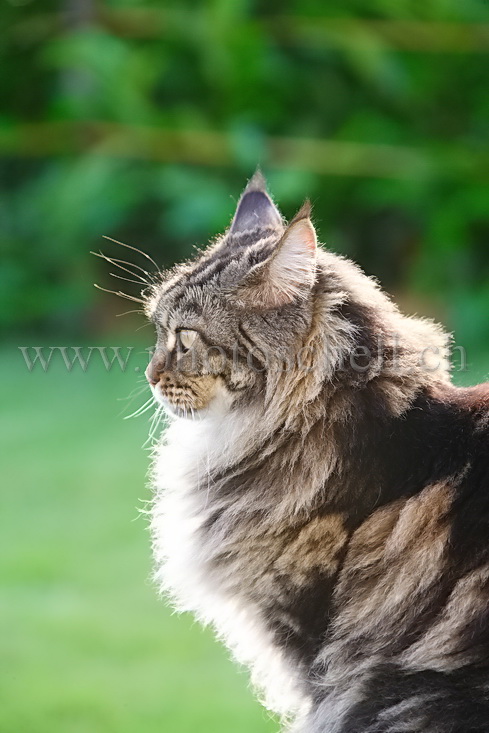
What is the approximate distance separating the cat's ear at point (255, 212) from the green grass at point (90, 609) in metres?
0.85

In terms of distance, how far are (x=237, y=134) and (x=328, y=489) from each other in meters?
4.75

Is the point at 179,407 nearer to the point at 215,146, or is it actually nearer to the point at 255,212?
the point at 255,212

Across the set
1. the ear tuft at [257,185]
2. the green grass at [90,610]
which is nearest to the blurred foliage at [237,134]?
the green grass at [90,610]

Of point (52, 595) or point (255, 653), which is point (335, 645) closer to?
point (255, 653)

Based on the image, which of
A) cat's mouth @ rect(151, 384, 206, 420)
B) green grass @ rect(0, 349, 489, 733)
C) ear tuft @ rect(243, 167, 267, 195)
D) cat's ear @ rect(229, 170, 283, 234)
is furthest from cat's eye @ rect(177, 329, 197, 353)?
green grass @ rect(0, 349, 489, 733)

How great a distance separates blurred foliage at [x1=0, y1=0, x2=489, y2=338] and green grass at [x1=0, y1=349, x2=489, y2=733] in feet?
4.93

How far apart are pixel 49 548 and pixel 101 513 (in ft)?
1.28

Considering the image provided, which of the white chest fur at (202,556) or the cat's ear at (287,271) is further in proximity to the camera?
the white chest fur at (202,556)

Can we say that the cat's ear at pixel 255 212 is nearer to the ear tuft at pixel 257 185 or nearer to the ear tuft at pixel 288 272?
the ear tuft at pixel 257 185

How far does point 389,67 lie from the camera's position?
6652 mm

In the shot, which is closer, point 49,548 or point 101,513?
point 49,548

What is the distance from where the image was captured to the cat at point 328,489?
1.92m

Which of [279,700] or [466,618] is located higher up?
[279,700]

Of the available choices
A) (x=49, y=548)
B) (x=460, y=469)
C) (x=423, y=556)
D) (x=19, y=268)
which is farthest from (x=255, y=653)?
(x=19, y=268)
